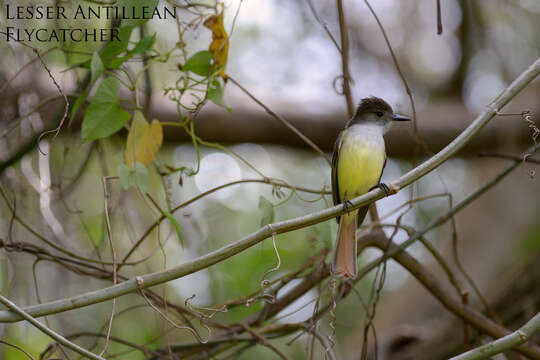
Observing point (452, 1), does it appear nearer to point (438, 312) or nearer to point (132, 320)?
point (438, 312)

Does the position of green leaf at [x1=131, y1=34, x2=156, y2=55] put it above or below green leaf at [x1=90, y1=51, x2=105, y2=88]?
above

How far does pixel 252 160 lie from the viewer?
16.8 feet

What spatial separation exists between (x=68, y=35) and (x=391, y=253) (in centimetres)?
185

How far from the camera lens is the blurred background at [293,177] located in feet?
10.4

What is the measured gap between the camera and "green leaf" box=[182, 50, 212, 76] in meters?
2.37

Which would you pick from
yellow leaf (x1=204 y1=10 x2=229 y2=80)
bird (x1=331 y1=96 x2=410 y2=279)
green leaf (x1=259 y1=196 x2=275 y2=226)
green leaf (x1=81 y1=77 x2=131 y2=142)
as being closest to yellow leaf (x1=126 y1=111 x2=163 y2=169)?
green leaf (x1=81 y1=77 x2=131 y2=142)

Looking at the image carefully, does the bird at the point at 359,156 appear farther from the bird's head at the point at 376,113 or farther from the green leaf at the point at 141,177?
the green leaf at the point at 141,177

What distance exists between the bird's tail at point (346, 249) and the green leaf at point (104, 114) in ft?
3.45

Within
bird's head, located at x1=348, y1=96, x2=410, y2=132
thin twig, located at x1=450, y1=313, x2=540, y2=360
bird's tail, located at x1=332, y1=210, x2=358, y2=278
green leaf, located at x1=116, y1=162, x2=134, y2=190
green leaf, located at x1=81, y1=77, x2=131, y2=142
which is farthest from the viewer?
bird's head, located at x1=348, y1=96, x2=410, y2=132

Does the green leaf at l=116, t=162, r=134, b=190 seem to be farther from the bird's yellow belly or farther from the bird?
the bird's yellow belly

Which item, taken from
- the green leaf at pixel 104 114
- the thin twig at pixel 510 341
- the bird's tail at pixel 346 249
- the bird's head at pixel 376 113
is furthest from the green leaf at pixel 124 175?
the bird's head at pixel 376 113

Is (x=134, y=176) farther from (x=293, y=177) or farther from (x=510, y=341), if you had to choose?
(x=293, y=177)

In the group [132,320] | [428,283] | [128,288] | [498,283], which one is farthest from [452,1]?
[128,288]

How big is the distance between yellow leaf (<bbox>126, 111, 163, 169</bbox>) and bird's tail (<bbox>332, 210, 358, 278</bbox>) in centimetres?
89
